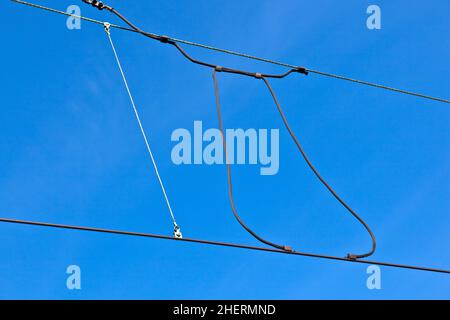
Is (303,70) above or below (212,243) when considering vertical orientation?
above

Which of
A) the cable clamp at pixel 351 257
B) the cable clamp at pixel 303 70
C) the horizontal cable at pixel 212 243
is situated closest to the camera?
the horizontal cable at pixel 212 243

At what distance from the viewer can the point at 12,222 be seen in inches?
223

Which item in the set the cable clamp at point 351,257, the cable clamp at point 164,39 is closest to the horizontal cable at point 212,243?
the cable clamp at point 351,257

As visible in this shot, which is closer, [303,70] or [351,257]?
[351,257]

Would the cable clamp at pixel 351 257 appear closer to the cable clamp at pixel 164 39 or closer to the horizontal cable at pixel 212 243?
the horizontal cable at pixel 212 243

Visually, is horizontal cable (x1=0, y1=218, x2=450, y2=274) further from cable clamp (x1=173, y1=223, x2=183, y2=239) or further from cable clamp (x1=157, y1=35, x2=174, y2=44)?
cable clamp (x1=157, y1=35, x2=174, y2=44)

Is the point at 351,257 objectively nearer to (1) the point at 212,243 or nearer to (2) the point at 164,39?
(1) the point at 212,243

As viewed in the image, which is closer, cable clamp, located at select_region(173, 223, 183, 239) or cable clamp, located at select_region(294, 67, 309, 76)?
cable clamp, located at select_region(173, 223, 183, 239)

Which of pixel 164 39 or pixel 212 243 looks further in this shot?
pixel 164 39

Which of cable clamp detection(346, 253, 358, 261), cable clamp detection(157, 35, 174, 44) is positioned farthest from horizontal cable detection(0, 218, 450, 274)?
cable clamp detection(157, 35, 174, 44)

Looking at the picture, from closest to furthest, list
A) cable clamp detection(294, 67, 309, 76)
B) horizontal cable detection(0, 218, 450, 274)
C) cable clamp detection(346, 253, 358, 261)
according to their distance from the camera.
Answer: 1. horizontal cable detection(0, 218, 450, 274)
2. cable clamp detection(346, 253, 358, 261)
3. cable clamp detection(294, 67, 309, 76)

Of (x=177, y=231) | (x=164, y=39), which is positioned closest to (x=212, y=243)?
(x=177, y=231)
